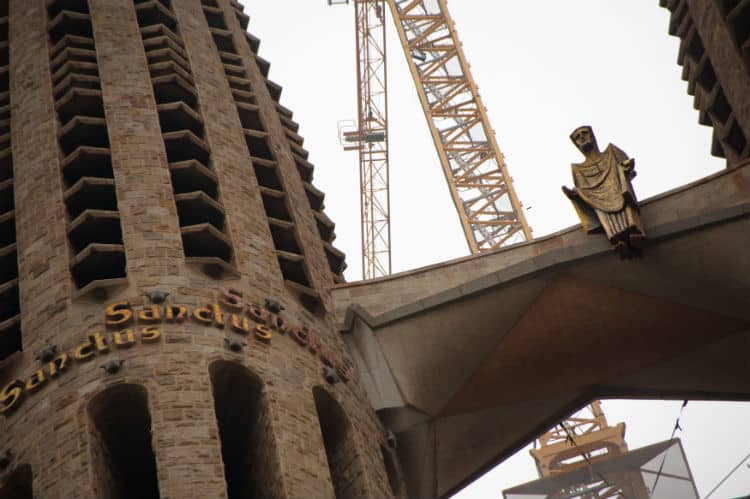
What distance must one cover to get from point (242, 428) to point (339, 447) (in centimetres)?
204

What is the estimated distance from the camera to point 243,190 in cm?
4044

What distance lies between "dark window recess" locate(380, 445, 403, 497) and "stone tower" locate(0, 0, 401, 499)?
0.18 feet

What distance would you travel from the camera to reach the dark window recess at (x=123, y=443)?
31984mm

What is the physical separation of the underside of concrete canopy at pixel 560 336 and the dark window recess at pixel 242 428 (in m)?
4.22

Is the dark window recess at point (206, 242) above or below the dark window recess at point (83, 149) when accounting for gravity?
below

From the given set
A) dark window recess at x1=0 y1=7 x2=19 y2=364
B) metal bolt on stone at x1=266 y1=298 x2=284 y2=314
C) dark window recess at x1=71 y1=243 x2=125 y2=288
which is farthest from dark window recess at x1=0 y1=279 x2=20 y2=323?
metal bolt on stone at x1=266 y1=298 x2=284 y2=314

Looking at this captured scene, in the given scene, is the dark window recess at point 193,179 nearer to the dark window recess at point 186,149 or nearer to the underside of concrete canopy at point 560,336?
the dark window recess at point 186,149

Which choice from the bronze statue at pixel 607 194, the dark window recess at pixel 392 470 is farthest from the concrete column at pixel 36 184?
the bronze statue at pixel 607 194

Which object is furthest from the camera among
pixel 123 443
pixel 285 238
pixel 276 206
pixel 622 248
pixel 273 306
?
pixel 276 206

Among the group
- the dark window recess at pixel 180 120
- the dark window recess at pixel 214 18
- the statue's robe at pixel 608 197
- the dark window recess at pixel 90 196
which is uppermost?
the dark window recess at pixel 214 18

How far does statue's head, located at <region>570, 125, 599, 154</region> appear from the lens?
4016 centimetres

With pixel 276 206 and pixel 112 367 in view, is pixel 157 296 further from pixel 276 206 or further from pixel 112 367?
pixel 276 206

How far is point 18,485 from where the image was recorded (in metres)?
32.5

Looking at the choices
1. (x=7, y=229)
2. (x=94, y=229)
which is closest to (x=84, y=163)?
(x=7, y=229)
